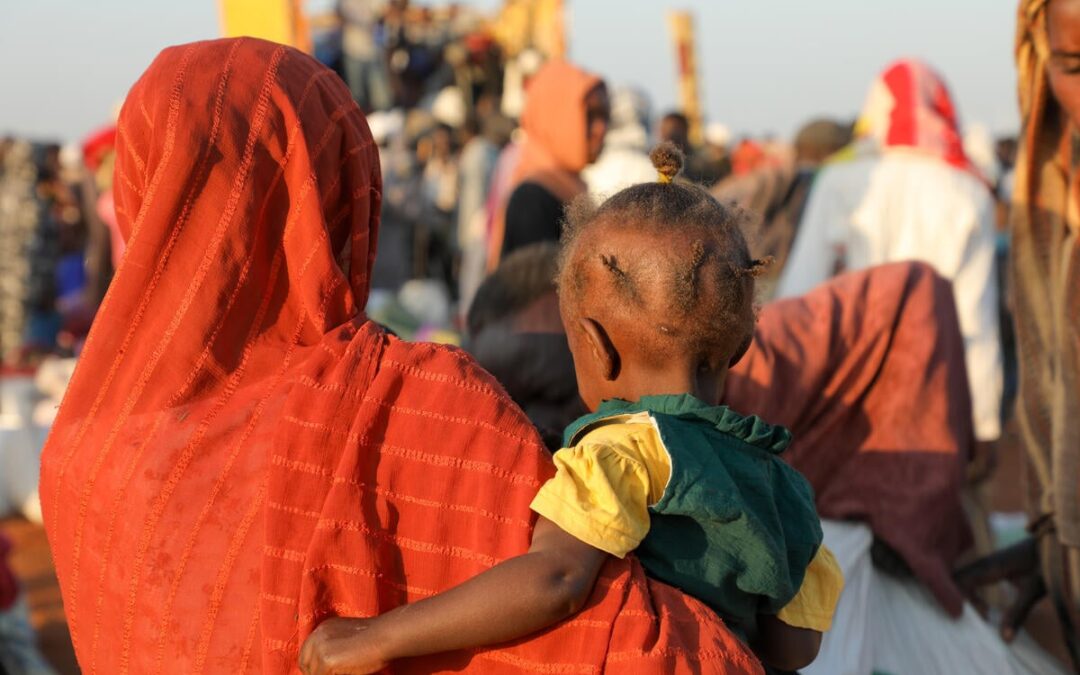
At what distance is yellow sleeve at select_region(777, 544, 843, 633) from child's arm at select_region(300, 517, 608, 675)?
1.38ft

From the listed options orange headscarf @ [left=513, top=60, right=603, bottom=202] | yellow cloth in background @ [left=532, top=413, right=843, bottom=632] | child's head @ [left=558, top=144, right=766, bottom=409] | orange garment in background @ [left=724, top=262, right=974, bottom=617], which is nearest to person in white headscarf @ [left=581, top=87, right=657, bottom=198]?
orange headscarf @ [left=513, top=60, right=603, bottom=202]

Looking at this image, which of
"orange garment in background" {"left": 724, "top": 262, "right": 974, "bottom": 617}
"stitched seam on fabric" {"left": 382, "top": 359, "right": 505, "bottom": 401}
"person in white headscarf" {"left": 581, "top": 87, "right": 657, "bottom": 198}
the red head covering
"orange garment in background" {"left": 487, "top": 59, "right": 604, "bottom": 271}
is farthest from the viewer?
"person in white headscarf" {"left": 581, "top": 87, "right": 657, "bottom": 198}

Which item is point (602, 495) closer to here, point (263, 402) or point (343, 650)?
point (343, 650)

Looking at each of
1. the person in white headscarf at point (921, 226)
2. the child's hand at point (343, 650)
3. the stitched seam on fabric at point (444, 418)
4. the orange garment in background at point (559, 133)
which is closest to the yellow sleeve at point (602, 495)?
the stitched seam on fabric at point (444, 418)

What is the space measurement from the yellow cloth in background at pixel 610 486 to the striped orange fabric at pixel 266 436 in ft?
0.22

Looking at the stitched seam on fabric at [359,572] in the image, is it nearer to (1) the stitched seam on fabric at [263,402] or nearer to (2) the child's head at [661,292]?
(1) the stitched seam on fabric at [263,402]

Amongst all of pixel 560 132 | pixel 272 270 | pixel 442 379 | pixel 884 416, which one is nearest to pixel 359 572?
pixel 442 379

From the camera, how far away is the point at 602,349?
1.87 meters

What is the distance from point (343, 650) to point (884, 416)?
6.39ft

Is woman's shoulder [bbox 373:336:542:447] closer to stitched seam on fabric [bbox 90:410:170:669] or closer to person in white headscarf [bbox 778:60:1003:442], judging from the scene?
stitched seam on fabric [bbox 90:410:170:669]

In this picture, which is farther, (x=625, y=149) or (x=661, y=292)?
(x=625, y=149)

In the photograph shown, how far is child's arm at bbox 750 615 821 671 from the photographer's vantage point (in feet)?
6.43

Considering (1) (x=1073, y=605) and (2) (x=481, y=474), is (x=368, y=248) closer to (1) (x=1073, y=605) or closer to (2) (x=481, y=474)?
(2) (x=481, y=474)

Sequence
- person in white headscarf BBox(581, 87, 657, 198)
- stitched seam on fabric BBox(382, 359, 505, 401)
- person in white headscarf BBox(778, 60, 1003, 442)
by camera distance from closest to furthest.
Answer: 1. stitched seam on fabric BBox(382, 359, 505, 401)
2. person in white headscarf BBox(778, 60, 1003, 442)
3. person in white headscarf BBox(581, 87, 657, 198)
